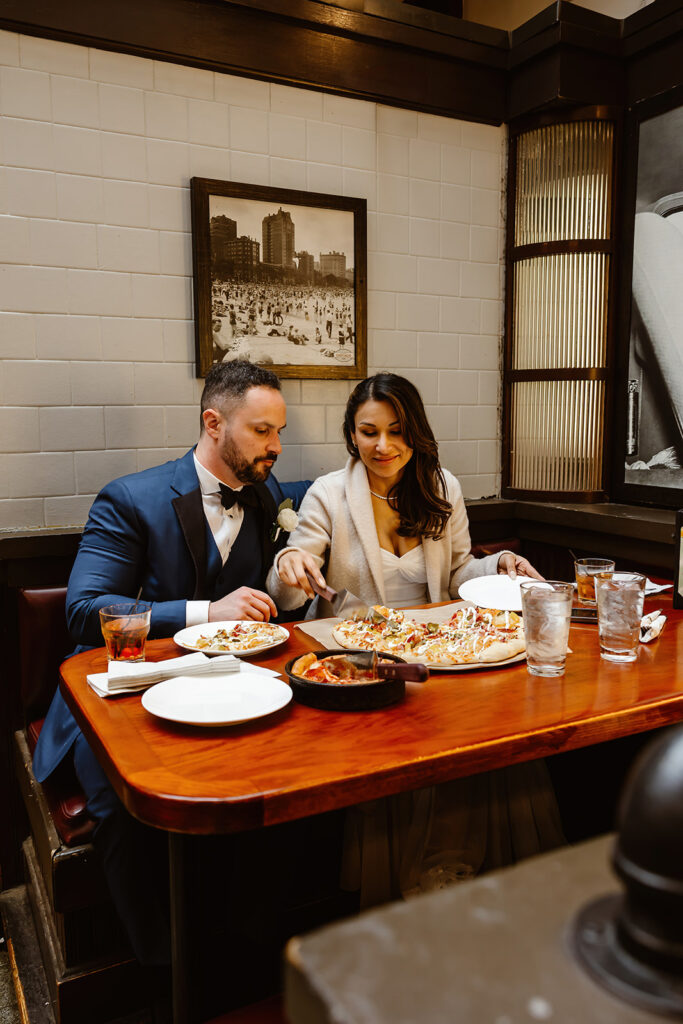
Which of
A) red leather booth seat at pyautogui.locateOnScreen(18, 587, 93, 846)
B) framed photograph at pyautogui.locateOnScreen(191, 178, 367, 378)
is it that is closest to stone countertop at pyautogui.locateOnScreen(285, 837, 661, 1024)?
red leather booth seat at pyautogui.locateOnScreen(18, 587, 93, 846)

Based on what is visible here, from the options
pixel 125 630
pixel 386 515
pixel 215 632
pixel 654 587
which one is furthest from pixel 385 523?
pixel 125 630

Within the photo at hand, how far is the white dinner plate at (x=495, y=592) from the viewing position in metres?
2.02

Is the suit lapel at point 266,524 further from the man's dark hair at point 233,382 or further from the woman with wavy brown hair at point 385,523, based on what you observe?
the man's dark hair at point 233,382

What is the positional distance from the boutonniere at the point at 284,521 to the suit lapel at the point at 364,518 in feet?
0.64

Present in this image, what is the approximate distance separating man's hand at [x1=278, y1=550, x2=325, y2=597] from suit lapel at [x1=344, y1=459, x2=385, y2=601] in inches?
13.8

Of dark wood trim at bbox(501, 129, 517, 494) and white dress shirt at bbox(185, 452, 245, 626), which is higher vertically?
dark wood trim at bbox(501, 129, 517, 494)

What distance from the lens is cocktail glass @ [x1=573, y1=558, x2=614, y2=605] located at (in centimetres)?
192

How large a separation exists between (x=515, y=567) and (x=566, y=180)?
6.29 feet

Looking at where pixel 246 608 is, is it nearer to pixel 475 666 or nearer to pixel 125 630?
pixel 125 630

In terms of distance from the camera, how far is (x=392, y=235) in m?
3.34

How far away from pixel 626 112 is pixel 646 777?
3.56 metres

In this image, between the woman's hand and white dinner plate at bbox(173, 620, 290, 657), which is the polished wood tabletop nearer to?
white dinner plate at bbox(173, 620, 290, 657)

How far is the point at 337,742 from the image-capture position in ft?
4.09

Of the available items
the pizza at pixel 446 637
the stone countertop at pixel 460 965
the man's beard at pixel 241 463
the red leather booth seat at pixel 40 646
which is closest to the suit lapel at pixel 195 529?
the man's beard at pixel 241 463
